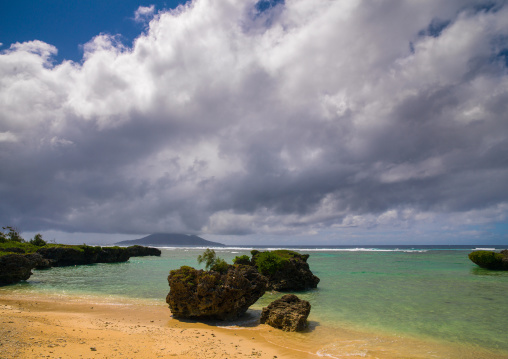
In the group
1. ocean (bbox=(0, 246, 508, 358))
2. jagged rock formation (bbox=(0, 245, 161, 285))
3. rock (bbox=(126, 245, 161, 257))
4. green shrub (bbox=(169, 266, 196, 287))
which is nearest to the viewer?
ocean (bbox=(0, 246, 508, 358))

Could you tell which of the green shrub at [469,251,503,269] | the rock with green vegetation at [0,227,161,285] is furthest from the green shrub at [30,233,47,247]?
the green shrub at [469,251,503,269]

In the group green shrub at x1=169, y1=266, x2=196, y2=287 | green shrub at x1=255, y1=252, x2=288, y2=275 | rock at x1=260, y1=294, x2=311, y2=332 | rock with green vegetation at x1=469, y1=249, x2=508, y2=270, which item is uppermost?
green shrub at x1=169, y1=266, x2=196, y2=287

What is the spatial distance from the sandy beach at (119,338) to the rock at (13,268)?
1439 cm

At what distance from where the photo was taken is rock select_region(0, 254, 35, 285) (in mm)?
26209

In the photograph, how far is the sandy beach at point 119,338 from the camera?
356 inches

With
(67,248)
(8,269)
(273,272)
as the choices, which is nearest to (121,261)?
(67,248)

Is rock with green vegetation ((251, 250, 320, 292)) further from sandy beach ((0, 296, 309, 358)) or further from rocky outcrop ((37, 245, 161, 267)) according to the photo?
rocky outcrop ((37, 245, 161, 267))

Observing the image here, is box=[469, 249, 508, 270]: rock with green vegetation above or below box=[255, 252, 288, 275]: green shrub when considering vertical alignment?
below

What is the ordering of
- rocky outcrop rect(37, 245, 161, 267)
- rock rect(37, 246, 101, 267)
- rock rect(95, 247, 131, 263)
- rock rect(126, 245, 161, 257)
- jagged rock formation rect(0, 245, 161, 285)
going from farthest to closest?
1. rock rect(126, 245, 161, 257)
2. rock rect(95, 247, 131, 263)
3. rocky outcrop rect(37, 245, 161, 267)
4. rock rect(37, 246, 101, 267)
5. jagged rock formation rect(0, 245, 161, 285)

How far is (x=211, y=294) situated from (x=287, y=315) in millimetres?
3897

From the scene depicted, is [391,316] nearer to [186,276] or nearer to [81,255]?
[186,276]

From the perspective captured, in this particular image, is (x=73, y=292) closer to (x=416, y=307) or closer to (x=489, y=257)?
(x=416, y=307)

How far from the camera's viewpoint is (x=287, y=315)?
1328cm

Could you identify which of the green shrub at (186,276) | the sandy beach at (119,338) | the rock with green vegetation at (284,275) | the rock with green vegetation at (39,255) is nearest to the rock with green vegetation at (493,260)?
the rock with green vegetation at (284,275)
